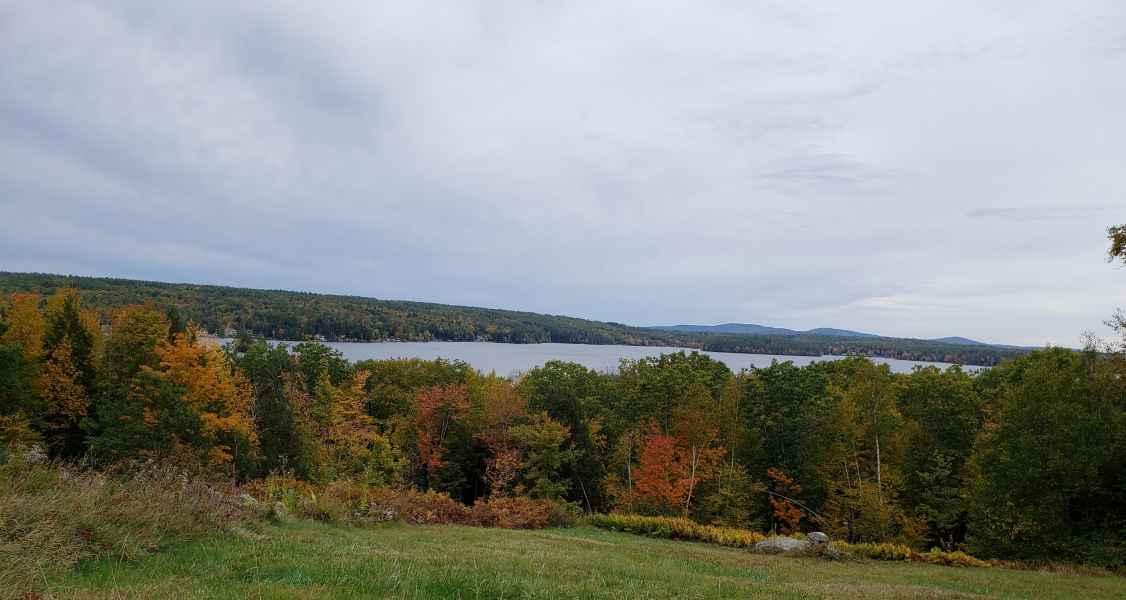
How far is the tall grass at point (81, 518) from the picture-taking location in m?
5.59

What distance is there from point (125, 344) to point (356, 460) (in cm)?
1307

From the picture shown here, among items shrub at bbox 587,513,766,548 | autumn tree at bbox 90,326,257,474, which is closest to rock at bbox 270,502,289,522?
shrub at bbox 587,513,766,548

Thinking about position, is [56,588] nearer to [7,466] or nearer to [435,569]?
[435,569]

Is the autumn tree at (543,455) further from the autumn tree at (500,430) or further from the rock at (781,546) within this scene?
the rock at (781,546)

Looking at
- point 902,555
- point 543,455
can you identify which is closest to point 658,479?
point 543,455

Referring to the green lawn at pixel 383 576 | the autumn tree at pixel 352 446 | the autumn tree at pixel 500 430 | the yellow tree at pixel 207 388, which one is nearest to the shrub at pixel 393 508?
the green lawn at pixel 383 576

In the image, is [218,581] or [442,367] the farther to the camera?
[442,367]

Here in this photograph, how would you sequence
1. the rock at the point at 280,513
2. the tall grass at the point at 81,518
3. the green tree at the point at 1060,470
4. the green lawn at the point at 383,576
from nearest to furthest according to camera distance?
the green lawn at the point at 383,576, the tall grass at the point at 81,518, the rock at the point at 280,513, the green tree at the point at 1060,470

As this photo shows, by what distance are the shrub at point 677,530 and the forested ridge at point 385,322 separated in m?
43.2

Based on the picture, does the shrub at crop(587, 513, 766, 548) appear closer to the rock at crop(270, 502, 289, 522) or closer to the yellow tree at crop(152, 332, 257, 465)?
the rock at crop(270, 502, 289, 522)

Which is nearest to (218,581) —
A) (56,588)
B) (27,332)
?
(56,588)

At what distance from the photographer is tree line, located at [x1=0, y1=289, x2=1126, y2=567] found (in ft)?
74.2

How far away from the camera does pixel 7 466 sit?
28.3 ft

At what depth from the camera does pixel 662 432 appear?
3706 cm
